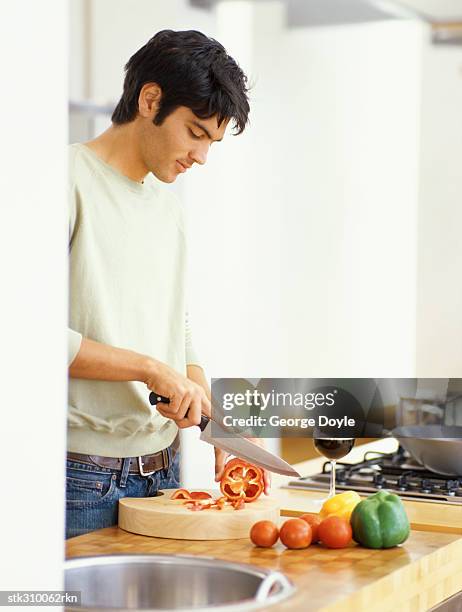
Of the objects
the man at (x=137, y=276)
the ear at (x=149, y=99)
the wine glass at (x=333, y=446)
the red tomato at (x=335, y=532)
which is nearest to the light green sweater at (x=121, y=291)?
the man at (x=137, y=276)

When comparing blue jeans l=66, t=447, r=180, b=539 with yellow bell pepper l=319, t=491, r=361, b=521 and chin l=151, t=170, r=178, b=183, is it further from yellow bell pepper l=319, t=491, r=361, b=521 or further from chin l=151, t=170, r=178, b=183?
chin l=151, t=170, r=178, b=183

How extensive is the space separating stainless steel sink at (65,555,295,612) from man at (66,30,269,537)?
24 cm

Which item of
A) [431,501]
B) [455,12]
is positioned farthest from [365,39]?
[431,501]

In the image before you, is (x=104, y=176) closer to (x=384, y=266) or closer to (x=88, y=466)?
(x=88, y=466)

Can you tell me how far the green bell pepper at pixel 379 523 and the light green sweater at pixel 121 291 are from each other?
15.4 inches

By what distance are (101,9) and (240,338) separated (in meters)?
1.16

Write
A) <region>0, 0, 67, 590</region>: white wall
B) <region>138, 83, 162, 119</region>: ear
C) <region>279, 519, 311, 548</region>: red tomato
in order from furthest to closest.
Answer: <region>138, 83, 162, 119</region>: ear < <region>279, 519, 311, 548</region>: red tomato < <region>0, 0, 67, 590</region>: white wall

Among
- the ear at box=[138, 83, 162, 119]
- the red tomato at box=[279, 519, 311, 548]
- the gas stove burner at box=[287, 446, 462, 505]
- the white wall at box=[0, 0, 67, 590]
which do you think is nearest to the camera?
the white wall at box=[0, 0, 67, 590]

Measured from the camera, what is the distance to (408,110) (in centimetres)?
411

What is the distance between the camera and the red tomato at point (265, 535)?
1.44 meters

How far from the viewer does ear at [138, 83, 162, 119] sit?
1695 millimetres

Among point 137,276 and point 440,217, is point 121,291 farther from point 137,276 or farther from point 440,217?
point 440,217

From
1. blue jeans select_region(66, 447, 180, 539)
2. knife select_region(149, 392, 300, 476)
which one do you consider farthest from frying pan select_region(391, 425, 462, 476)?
blue jeans select_region(66, 447, 180, 539)

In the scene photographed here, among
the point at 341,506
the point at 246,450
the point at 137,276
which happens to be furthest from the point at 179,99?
the point at 341,506
